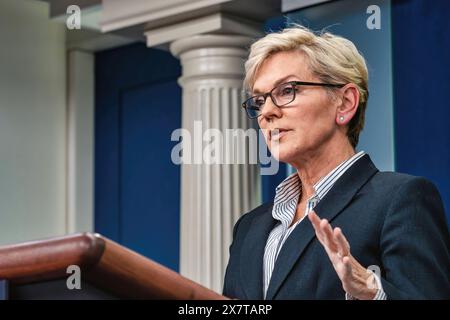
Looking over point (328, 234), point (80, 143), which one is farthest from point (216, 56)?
point (328, 234)

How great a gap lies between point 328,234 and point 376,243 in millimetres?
Answer: 260

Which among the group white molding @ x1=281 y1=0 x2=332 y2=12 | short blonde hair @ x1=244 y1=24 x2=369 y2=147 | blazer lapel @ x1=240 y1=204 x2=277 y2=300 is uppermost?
white molding @ x1=281 y1=0 x2=332 y2=12

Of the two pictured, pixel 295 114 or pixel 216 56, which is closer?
pixel 295 114

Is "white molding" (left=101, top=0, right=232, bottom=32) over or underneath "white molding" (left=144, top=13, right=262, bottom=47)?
over

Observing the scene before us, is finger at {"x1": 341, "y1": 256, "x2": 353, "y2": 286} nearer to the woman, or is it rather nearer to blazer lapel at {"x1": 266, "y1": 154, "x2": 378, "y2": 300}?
the woman

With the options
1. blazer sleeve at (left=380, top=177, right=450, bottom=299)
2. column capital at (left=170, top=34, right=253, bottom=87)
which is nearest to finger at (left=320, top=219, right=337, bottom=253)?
blazer sleeve at (left=380, top=177, right=450, bottom=299)

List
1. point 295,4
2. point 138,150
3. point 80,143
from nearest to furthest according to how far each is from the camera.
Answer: point 295,4, point 138,150, point 80,143

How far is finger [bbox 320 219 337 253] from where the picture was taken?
1.05 meters

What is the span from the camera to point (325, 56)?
1516 mm

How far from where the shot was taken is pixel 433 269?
1233 millimetres

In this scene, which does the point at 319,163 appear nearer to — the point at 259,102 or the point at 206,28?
the point at 259,102

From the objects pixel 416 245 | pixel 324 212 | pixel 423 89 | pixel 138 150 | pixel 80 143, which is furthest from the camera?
pixel 80 143

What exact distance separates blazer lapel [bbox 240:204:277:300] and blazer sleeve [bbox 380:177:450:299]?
228mm
